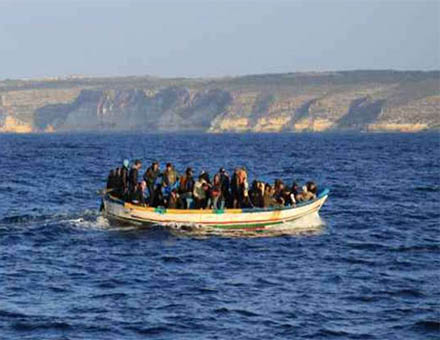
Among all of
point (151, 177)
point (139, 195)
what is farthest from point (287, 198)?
point (139, 195)

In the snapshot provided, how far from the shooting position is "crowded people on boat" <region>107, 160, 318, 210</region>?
113ft

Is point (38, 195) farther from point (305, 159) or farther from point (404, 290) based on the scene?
point (305, 159)

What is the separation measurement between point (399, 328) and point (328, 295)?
10.1ft

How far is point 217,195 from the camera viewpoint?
112ft

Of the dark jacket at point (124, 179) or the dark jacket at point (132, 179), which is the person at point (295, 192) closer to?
the dark jacket at point (132, 179)

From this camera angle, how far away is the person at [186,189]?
34656 millimetres

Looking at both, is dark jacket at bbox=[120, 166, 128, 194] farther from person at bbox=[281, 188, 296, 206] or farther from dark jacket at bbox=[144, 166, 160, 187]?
person at bbox=[281, 188, 296, 206]

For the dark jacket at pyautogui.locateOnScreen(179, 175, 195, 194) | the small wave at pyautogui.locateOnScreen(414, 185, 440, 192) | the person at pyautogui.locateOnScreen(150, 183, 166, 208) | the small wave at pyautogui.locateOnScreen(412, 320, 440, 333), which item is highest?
the dark jacket at pyautogui.locateOnScreen(179, 175, 195, 194)

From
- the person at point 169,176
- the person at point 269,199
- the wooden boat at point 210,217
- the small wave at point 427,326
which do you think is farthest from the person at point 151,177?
the small wave at point 427,326

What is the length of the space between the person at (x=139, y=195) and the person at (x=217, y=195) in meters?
2.37

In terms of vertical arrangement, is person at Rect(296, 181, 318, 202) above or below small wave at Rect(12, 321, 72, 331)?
above

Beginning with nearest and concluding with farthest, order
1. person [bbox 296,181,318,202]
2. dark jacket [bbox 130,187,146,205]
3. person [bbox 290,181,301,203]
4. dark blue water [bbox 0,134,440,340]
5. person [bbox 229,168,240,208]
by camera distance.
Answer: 1. dark blue water [bbox 0,134,440,340]
2. person [bbox 229,168,240,208]
3. dark jacket [bbox 130,187,146,205]
4. person [bbox 290,181,301,203]
5. person [bbox 296,181,318,202]

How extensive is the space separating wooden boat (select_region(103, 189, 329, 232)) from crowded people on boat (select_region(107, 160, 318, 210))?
1.05ft

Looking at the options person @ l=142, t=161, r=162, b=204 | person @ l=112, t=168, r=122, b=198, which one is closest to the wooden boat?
person @ l=112, t=168, r=122, b=198
